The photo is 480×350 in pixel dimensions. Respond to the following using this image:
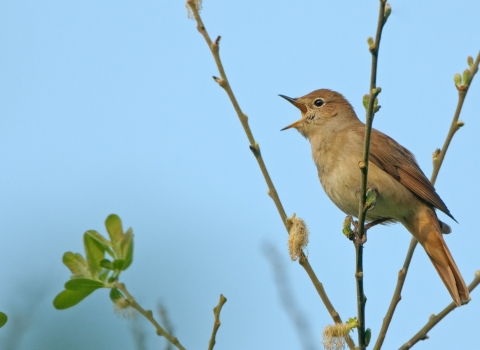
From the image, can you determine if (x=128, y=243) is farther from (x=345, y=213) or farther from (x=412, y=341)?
(x=345, y=213)

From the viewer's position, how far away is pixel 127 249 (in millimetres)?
1932

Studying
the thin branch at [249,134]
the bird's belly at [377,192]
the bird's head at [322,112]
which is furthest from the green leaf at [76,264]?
the bird's head at [322,112]

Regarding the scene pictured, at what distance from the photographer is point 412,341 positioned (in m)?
2.71

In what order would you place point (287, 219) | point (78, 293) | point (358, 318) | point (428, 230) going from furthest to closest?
1. point (428, 230)
2. point (287, 219)
3. point (358, 318)
4. point (78, 293)

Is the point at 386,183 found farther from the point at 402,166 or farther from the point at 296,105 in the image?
the point at 296,105

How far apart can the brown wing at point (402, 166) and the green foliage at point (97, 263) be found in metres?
3.18

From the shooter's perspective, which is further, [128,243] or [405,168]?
[405,168]

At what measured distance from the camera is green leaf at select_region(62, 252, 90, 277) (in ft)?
6.39

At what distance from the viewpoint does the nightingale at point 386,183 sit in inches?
182

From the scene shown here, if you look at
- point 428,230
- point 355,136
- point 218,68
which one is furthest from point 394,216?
point 218,68

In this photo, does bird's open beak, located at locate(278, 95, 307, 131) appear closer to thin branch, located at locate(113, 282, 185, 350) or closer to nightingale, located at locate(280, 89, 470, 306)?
nightingale, located at locate(280, 89, 470, 306)

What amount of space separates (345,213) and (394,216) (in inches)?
14.8

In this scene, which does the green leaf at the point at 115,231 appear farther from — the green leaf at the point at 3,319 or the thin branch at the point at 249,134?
the thin branch at the point at 249,134

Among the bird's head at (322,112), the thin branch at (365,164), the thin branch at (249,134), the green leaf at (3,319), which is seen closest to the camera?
the green leaf at (3,319)
